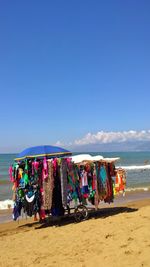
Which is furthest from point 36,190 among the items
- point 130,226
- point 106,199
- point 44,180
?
point 130,226

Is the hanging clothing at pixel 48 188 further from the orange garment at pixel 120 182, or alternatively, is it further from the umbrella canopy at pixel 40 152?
the orange garment at pixel 120 182

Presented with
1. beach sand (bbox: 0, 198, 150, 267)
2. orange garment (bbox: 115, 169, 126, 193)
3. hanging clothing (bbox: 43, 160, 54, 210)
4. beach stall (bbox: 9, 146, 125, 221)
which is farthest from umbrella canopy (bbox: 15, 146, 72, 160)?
orange garment (bbox: 115, 169, 126, 193)

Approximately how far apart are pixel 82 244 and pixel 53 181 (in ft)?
10.4

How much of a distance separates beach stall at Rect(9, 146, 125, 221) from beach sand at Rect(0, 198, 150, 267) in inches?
22.8

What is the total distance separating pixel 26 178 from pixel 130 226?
11.9ft

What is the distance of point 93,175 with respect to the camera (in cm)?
1153

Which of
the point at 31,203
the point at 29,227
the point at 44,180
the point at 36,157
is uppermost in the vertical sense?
the point at 36,157

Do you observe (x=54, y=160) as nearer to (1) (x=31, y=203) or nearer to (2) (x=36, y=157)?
(2) (x=36, y=157)

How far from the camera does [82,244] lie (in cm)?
786

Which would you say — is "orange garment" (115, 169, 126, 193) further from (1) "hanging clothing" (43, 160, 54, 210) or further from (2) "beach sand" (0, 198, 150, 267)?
(1) "hanging clothing" (43, 160, 54, 210)

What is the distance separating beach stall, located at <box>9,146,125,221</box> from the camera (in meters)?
10.7

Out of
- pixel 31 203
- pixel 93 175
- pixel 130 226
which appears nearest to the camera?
pixel 130 226

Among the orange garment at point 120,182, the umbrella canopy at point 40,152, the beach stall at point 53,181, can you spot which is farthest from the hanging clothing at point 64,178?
the orange garment at point 120,182

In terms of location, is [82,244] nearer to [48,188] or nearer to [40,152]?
[48,188]
